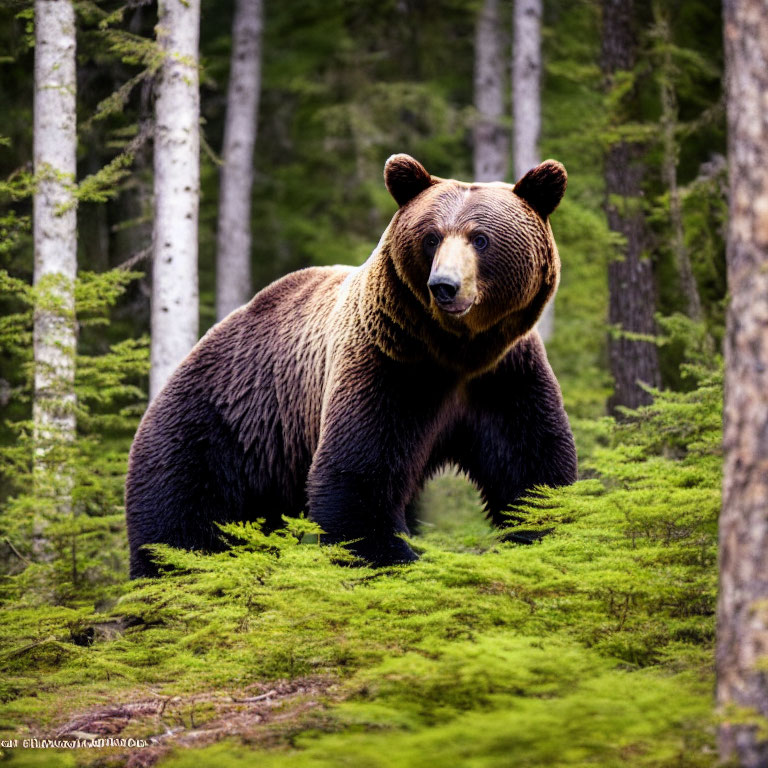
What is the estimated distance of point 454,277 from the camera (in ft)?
15.7

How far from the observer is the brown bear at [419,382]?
5203 mm

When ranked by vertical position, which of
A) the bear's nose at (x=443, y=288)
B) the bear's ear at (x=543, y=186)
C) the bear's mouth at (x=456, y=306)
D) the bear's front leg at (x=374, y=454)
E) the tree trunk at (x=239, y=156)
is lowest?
the bear's front leg at (x=374, y=454)

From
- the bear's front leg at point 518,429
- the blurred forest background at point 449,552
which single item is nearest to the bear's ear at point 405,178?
the bear's front leg at point 518,429

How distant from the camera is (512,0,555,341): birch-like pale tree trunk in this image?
13.7 meters

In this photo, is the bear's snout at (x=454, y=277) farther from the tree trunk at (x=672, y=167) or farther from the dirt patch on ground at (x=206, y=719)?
the tree trunk at (x=672, y=167)

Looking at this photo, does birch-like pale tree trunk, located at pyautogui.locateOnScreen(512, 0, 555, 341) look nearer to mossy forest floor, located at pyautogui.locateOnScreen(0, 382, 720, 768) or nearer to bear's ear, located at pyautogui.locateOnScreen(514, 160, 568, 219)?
bear's ear, located at pyautogui.locateOnScreen(514, 160, 568, 219)

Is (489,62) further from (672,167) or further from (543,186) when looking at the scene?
(543,186)

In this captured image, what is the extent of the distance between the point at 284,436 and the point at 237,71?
40.7ft

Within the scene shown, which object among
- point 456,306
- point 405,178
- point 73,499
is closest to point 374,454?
point 456,306

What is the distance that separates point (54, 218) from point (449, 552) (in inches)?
266

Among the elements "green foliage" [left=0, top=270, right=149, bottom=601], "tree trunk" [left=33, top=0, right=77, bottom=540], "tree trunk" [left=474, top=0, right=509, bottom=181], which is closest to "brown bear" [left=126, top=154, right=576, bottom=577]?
"green foliage" [left=0, top=270, right=149, bottom=601]

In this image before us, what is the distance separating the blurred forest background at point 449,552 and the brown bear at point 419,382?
43cm

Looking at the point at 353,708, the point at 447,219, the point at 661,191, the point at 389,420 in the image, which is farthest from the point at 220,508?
the point at 661,191

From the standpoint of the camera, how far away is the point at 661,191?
12.5 meters
